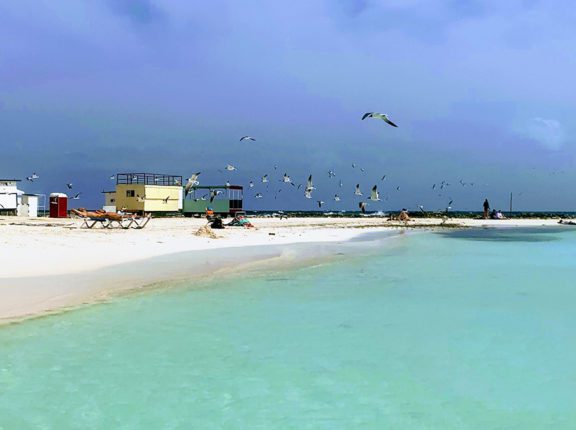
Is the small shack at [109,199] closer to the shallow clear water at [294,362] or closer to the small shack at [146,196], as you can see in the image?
the small shack at [146,196]

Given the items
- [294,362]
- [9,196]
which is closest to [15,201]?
[9,196]

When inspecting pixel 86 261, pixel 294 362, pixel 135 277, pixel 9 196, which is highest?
pixel 9 196

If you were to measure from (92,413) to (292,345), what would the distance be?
365 cm

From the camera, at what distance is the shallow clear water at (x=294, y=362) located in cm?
623

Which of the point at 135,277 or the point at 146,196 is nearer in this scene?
the point at 135,277

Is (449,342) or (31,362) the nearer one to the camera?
(31,362)

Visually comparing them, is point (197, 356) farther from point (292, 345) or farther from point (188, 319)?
point (188, 319)

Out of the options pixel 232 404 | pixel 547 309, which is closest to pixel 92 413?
pixel 232 404

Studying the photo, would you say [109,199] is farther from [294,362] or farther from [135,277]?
[294,362]

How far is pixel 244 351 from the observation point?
340 inches

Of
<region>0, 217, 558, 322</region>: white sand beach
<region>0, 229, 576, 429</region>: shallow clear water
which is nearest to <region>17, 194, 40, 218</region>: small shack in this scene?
<region>0, 217, 558, 322</region>: white sand beach

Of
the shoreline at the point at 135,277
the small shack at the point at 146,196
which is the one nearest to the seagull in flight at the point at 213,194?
the small shack at the point at 146,196

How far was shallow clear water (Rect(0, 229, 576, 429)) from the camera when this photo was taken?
245 inches

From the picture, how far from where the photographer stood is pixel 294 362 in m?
8.13
